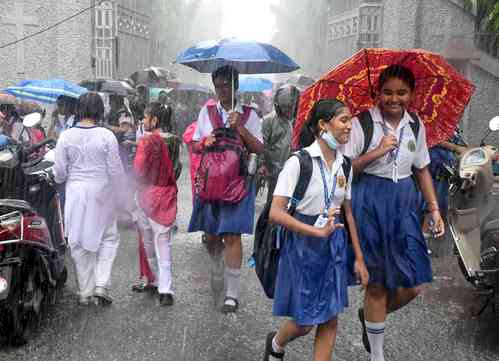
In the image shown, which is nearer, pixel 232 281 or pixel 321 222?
pixel 321 222

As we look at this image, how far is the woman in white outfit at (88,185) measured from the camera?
206 inches

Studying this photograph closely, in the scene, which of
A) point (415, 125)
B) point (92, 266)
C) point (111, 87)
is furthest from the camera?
point (111, 87)

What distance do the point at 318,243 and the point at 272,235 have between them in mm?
282

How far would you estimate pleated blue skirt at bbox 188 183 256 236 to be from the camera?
16.9 feet

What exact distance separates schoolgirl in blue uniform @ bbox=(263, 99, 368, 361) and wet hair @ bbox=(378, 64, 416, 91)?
571 mm

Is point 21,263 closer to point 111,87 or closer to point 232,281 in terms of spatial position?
point 232,281

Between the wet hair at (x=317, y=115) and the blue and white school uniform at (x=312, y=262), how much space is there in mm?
126

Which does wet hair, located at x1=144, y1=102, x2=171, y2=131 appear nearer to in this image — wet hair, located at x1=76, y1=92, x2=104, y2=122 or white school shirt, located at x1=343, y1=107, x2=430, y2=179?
wet hair, located at x1=76, y1=92, x2=104, y2=122

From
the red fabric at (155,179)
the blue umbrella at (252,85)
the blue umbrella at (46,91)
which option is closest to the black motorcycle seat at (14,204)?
the red fabric at (155,179)

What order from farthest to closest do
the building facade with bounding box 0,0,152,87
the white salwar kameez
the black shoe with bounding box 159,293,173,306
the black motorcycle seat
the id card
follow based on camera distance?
the building facade with bounding box 0,0,152,87 < the black shoe with bounding box 159,293,173,306 < the white salwar kameez < the black motorcycle seat < the id card

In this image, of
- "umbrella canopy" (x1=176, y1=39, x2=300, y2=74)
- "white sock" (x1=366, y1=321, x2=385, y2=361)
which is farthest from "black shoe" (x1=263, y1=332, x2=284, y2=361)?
"umbrella canopy" (x1=176, y1=39, x2=300, y2=74)

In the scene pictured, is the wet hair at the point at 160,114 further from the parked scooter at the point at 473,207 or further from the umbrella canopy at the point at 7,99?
the umbrella canopy at the point at 7,99

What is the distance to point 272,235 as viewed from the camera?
3.55 meters

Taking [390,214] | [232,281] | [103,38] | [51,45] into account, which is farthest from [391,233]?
[103,38]
